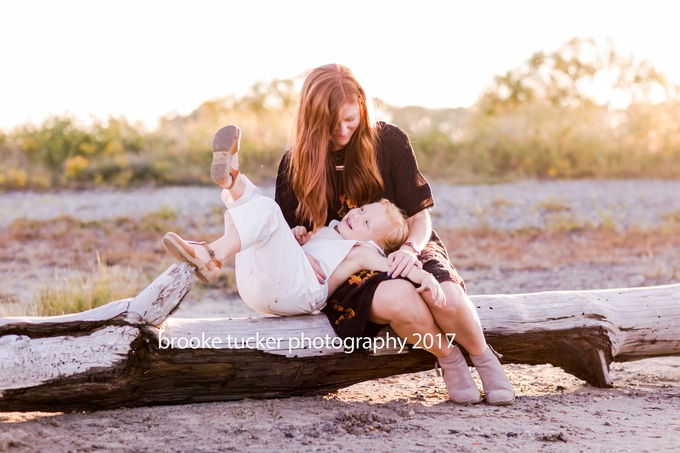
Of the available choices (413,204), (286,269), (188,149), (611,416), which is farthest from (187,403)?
(188,149)

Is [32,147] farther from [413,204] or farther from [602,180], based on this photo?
[413,204]

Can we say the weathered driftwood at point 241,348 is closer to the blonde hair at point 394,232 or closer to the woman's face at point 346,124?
the blonde hair at point 394,232

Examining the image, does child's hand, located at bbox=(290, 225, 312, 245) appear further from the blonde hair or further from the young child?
the blonde hair

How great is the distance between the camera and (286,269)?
3002 millimetres

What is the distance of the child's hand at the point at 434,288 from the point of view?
2.92 metres

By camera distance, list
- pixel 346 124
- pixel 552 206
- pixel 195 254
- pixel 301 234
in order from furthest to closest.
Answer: pixel 552 206 → pixel 301 234 → pixel 346 124 → pixel 195 254

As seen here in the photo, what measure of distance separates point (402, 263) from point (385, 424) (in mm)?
658

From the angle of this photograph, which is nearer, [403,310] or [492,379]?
[403,310]

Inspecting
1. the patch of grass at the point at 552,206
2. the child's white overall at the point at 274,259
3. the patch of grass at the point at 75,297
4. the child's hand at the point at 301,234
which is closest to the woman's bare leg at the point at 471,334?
the child's white overall at the point at 274,259

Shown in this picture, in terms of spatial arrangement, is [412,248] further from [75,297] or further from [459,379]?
[75,297]

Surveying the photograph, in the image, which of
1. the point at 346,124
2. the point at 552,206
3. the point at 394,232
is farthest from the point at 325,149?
the point at 552,206

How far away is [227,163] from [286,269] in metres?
0.51

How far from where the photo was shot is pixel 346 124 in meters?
3.25

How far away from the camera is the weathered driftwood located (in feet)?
9.32
